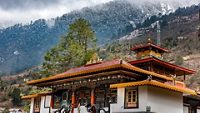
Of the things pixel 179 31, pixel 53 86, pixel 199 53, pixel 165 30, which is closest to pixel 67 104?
pixel 53 86

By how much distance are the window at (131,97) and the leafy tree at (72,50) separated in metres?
18.0

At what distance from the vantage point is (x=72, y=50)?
39844 mm

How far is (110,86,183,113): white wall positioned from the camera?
20.9 m

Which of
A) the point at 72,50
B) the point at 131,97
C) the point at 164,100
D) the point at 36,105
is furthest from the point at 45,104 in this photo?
the point at 72,50

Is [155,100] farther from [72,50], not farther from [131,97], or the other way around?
[72,50]

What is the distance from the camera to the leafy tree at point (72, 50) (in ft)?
→ 131

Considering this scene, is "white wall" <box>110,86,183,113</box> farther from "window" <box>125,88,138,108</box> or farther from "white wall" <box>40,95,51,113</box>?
"white wall" <box>40,95,51,113</box>

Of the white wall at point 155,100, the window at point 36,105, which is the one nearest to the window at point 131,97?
the white wall at point 155,100

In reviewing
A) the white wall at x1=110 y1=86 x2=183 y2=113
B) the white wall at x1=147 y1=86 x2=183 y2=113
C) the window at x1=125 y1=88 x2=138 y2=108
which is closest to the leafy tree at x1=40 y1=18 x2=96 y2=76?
the white wall at x1=147 y1=86 x2=183 y2=113

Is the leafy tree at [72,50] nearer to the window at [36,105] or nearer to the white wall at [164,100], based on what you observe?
the window at [36,105]

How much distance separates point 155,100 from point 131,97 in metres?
1.57

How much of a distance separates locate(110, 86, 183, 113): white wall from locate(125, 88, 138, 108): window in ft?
0.83

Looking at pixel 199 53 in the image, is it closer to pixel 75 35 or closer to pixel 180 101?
pixel 75 35

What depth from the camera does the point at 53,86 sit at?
91.1 feet
